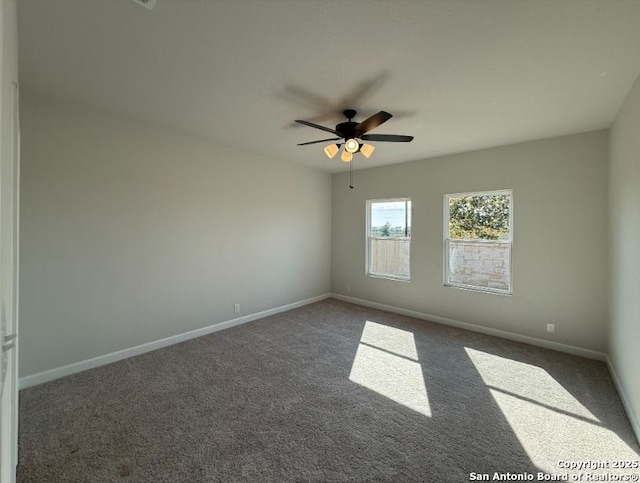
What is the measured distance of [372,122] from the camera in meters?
2.67

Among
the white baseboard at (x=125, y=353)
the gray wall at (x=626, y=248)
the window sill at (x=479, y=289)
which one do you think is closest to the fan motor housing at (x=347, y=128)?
the gray wall at (x=626, y=248)

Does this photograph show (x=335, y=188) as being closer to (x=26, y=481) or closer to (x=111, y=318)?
(x=111, y=318)

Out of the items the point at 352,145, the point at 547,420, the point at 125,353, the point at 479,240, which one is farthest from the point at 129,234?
the point at 479,240

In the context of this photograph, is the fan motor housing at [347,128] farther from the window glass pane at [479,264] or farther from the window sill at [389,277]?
the window sill at [389,277]

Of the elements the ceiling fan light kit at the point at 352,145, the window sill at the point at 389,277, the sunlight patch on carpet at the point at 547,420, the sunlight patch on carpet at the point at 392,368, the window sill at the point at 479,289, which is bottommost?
the sunlight patch on carpet at the point at 547,420

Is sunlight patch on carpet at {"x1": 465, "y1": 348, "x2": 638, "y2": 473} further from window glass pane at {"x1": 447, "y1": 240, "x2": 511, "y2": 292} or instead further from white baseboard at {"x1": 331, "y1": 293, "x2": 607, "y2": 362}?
window glass pane at {"x1": 447, "y1": 240, "x2": 511, "y2": 292}

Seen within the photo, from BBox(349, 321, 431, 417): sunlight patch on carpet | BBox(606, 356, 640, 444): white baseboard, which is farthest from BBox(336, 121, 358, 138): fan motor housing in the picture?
BBox(606, 356, 640, 444): white baseboard

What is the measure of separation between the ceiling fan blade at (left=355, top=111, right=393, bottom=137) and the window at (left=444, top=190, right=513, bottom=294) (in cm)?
241

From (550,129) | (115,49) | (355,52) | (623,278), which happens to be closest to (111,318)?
(115,49)

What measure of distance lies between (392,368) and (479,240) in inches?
94.5

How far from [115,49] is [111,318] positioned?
2.62 m

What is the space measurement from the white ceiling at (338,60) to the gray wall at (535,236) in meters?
0.56

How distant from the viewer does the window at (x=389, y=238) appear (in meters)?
5.18

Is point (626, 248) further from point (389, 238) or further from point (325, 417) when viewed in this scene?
point (389, 238)
